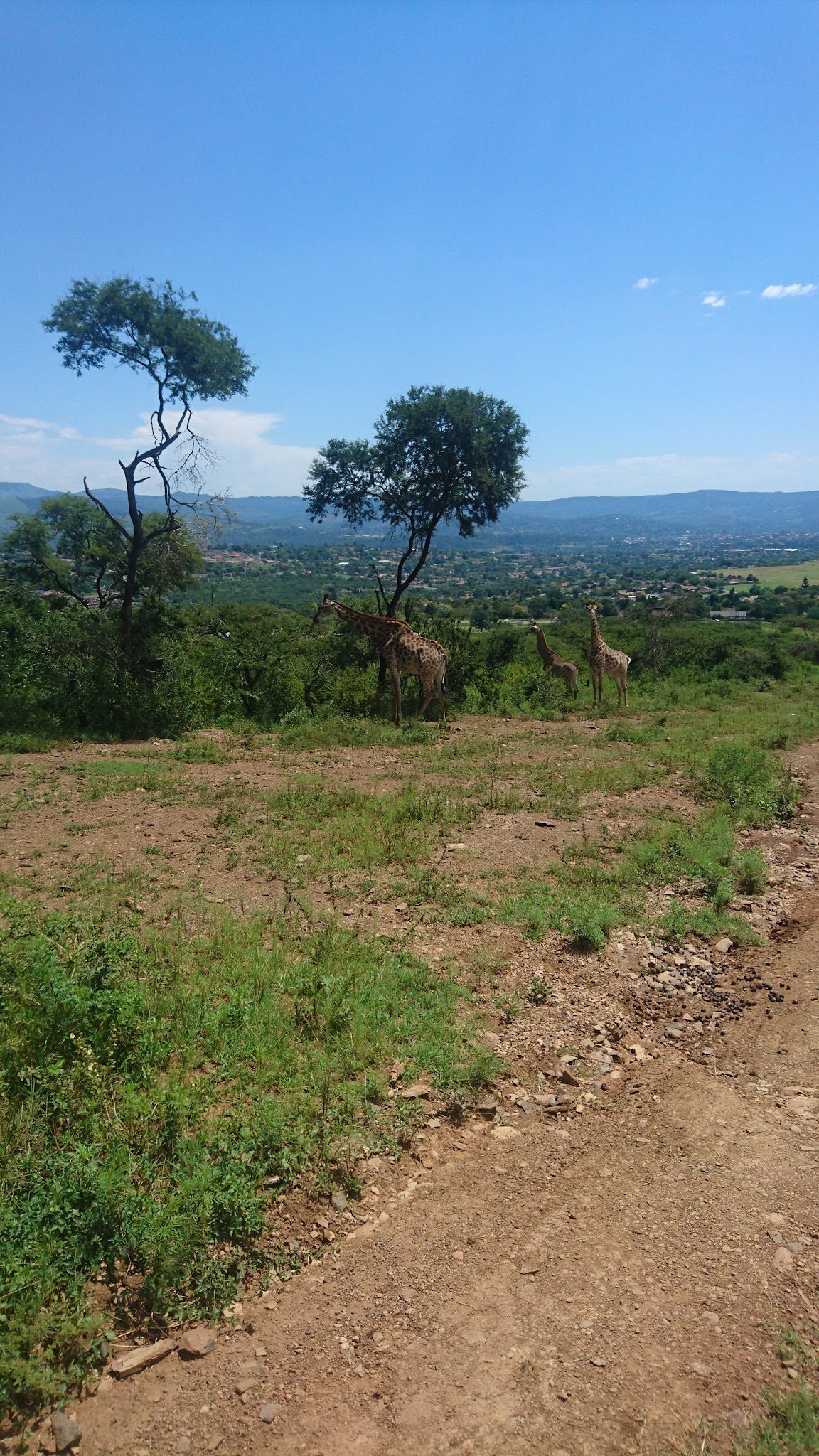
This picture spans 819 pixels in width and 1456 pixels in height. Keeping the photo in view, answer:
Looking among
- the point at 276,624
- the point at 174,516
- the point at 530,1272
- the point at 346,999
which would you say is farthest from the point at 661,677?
the point at 530,1272

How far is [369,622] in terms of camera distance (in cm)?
1591

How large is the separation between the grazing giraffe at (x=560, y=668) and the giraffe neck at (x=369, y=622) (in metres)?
4.58

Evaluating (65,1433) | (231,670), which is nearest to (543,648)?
(231,670)

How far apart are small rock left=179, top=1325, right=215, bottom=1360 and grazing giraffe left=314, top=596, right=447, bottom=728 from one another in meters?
11.9

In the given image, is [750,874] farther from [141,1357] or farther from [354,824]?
[141,1357]

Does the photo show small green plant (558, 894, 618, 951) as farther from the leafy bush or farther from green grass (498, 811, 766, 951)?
the leafy bush

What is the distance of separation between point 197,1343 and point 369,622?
13.5m

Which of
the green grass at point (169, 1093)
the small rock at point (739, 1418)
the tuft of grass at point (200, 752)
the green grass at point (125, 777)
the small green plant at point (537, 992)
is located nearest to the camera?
the small rock at point (739, 1418)

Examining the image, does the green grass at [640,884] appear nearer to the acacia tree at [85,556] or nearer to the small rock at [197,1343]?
the small rock at [197,1343]

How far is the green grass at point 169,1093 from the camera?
336cm

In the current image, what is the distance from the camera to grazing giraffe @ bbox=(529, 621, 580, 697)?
18719mm

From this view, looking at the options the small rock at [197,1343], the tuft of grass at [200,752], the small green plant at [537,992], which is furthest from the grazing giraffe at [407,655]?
the small rock at [197,1343]

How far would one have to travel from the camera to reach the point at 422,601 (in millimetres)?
37719

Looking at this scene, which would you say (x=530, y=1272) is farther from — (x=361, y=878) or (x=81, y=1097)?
(x=361, y=878)
